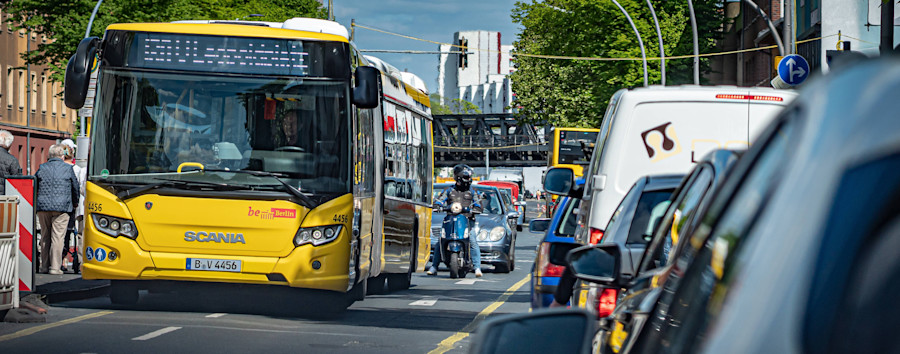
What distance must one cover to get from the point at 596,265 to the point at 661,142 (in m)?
4.78

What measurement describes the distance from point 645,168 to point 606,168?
0.89 feet

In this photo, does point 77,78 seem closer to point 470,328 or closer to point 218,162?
point 218,162

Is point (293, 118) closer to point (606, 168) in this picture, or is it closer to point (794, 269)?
point (606, 168)

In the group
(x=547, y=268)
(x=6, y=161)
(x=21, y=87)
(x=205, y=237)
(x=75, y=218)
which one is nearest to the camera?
(x=547, y=268)

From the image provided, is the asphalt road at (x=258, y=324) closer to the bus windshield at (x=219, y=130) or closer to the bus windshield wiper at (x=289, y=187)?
the bus windshield wiper at (x=289, y=187)

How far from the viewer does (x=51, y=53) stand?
39.6 m

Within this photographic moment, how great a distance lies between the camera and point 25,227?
12914 mm

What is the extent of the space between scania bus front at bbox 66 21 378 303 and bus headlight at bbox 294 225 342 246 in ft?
0.04

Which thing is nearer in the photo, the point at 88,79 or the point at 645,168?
the point at 645,168

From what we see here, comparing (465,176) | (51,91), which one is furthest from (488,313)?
(51,91)

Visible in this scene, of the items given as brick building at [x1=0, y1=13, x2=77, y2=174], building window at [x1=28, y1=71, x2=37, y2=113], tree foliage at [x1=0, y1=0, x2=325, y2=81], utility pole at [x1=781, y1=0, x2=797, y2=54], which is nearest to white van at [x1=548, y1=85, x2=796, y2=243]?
utility pole at [x1=781, y1=0, x2=797, y2=54]

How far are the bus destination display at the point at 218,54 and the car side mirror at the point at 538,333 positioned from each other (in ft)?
35.9

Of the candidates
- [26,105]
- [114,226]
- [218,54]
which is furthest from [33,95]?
[114,226]

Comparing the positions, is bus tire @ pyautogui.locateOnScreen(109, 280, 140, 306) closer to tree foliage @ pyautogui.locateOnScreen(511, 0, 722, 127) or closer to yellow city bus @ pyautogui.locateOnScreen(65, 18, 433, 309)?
yellow city bus @ pyautogui.locateOnScreen(65, 18, 433, 309)
